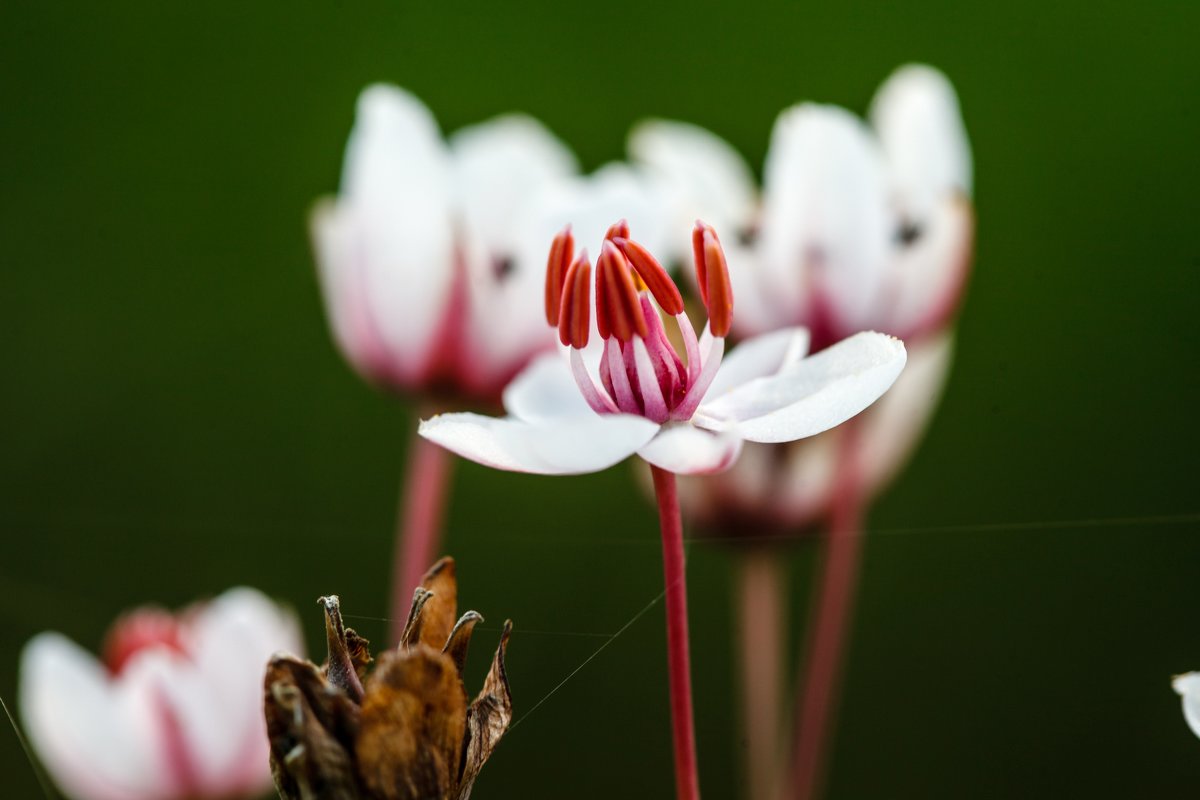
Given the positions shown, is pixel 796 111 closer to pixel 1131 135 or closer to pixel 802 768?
pixel 802 768

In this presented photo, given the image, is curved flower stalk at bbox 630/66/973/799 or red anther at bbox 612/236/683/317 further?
curved flower stalk at bbox 630/66/973/799

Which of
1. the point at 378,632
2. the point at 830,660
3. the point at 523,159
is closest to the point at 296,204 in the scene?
the point at 523,159

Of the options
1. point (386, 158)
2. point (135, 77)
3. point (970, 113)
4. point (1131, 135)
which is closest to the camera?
point (386, 158)

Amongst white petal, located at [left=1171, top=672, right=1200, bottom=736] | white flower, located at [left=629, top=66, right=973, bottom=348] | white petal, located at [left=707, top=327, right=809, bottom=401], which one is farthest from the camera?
white flower, located at [left=629, top=66, right=973, bottom=348]

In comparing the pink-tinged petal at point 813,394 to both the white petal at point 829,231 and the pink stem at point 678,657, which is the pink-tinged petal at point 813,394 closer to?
the pink stem at point 678,657

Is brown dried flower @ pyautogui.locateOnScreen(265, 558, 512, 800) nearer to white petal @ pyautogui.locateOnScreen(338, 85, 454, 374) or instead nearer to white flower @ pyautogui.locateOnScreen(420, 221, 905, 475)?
white flower @ pyautogui.locateOnScreen(420, 221, 905, 475)

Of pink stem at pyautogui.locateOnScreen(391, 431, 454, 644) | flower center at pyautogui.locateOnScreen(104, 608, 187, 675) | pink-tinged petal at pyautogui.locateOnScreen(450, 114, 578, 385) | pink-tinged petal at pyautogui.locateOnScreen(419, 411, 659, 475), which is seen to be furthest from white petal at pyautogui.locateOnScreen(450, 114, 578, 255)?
pink-tinged petal at pyautogui.locateOnScreen(419, 411, 659, 475)

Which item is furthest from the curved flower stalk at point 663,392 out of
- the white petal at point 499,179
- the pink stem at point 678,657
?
the white petal at point 499,179
